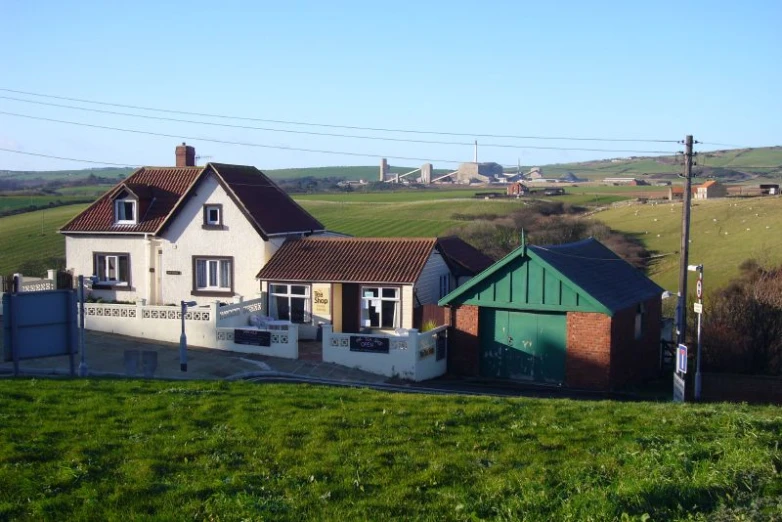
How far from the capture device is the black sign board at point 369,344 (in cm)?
2641

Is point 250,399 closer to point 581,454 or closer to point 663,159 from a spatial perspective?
point 581,454

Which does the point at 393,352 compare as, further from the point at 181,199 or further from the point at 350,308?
the point at 181,199

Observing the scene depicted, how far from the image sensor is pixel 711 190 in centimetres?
8288

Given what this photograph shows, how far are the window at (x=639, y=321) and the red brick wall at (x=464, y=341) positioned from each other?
531 cm

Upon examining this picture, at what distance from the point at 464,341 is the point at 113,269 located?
16.5 metres

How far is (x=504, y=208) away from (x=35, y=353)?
219 feet

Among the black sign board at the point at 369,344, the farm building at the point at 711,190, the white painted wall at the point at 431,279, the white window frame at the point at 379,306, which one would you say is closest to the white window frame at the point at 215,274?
the white window frame at the point at 379,306

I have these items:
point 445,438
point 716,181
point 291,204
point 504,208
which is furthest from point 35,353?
point 716,181

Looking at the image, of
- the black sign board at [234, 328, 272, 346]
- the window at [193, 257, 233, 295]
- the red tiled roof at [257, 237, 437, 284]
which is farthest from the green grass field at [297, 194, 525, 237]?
the black sign board at [234, 328, 272, 346]

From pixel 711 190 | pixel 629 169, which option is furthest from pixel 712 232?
pixel 629 169

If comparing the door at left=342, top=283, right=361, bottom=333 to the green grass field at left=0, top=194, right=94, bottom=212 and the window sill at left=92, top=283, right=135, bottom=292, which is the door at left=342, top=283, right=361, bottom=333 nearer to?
the window sill at left=92, top=283, right=135, bottom=292

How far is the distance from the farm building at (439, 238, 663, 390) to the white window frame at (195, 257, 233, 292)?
10513mm

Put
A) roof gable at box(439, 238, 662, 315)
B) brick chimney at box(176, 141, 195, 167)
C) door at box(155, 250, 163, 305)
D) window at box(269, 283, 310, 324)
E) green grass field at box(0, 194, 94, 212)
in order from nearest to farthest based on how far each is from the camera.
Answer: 1. roof gable at box(439, 238, 662, 315)
2. window at box(269, 283, 310, 324)
3. door at box(155, 250, 163, 305)
4. brick chimney at box(176, 141, 195, 167)
5. green grass field at box(0, 194, 94, 212)

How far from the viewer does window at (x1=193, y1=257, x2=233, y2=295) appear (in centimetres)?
3403
